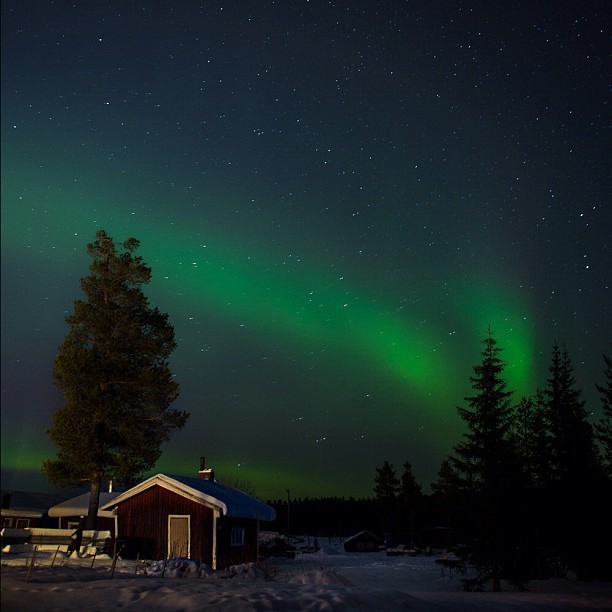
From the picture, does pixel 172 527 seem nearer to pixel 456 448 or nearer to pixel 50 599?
pixel 456 448

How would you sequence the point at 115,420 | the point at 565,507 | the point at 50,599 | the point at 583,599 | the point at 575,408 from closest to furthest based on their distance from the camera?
the point at 50,599 → the point at 583,599 → the point at 115,420 → the point at 565,507 → the point at 575,408

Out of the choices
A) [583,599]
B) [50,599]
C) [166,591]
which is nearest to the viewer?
[50,599]

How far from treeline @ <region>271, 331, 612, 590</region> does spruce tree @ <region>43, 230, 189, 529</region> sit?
45.6 feet

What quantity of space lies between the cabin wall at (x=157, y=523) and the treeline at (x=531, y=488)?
11.4 meters

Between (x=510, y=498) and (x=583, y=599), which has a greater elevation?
(x=510, y=498)

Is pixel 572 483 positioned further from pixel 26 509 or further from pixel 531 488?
pixel 26 509

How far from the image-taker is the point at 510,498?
27781mm

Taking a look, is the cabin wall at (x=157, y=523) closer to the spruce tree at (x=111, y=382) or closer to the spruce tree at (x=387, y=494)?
the spruce tree at (x=111, y=382)

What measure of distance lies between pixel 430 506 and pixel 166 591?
8968cm

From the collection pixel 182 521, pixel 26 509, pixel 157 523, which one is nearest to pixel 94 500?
pixel 157 523

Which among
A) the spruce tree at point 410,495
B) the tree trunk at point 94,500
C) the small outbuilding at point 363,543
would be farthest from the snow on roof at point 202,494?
the spruce tree at point 410,495

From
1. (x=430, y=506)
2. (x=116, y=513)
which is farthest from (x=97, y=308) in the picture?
(x=430, y=506)

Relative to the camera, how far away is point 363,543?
79.2 meters

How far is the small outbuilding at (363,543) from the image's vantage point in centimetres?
7750
